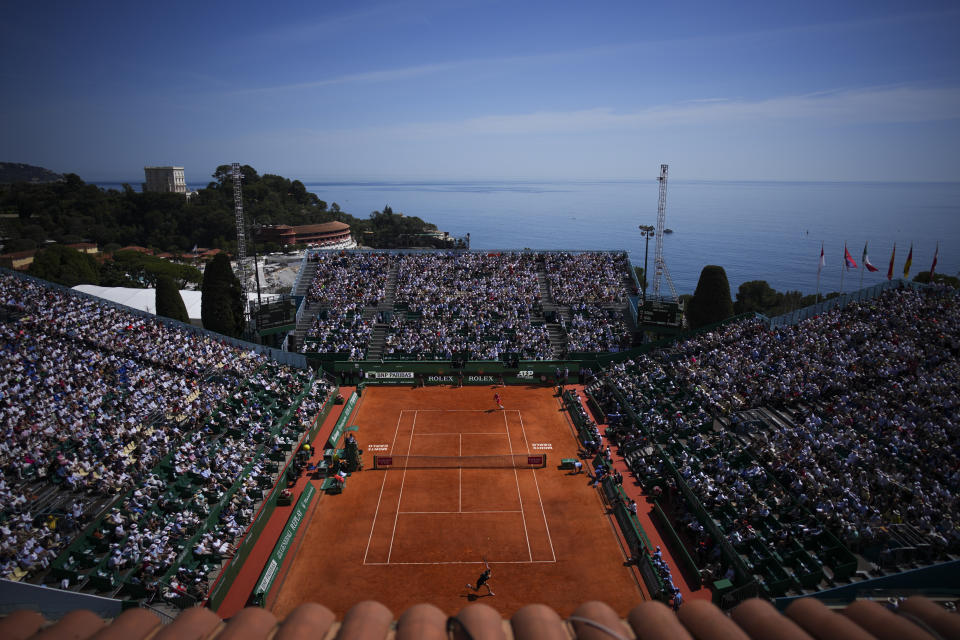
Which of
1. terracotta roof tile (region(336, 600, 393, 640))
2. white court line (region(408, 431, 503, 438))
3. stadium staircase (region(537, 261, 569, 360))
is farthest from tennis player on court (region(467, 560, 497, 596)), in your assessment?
stadium staircase (region(537, 261, 569, 360))

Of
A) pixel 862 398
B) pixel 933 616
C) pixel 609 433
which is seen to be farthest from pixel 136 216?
pixel 933 616

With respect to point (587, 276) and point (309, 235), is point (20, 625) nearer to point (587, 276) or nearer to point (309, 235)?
point (587, 276)

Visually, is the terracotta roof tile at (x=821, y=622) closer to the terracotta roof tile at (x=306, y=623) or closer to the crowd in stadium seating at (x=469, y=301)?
the terracotta roof tile at (x=306, y=623)

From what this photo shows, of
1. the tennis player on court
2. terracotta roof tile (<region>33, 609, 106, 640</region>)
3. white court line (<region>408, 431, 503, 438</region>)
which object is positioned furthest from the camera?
white court line (<region>408, 431, 503, 438</region>)

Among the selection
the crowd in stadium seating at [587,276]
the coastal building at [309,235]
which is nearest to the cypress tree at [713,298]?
the crowd in stadium seating at [587,276]

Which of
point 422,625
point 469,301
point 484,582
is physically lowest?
point 484,582

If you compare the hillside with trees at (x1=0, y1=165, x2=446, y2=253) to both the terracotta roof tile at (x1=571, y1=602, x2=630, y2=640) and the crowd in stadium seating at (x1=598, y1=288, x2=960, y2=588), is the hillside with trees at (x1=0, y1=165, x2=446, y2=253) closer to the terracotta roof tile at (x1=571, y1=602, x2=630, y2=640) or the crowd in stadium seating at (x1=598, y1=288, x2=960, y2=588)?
the crowd in stadium seating at (x1=598, y1=288, x2=960, y2=588)
